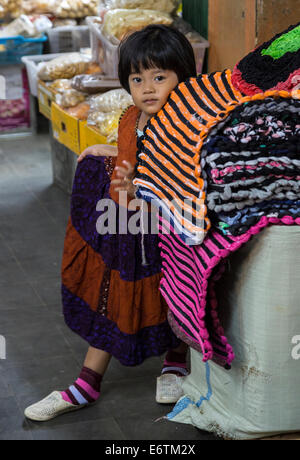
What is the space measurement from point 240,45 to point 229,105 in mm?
1675

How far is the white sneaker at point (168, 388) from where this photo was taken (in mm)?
2510

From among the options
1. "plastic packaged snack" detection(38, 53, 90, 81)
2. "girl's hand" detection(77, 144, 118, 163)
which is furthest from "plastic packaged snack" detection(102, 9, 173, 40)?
"girl's hand" detection(77, 144, 118, 163)

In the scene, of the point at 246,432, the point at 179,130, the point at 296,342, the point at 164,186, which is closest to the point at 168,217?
the point at 164,186

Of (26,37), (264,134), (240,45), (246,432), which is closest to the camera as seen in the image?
(264,134)

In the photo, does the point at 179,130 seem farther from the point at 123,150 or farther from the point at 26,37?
the point at 26,37

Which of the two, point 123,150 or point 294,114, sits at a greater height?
point 294,114

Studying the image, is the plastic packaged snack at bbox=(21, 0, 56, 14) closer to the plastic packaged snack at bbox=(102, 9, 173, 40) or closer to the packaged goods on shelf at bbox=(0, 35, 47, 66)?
the packaged goods on shelf at bbox=(0, 35, 47, 66)

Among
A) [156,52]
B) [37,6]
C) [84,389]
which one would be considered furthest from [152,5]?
[37,6]

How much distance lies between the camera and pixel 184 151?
181 cm

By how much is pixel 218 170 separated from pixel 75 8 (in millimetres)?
4896

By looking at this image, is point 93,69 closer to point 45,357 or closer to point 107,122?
point 107,122

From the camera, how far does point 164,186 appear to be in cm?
191
